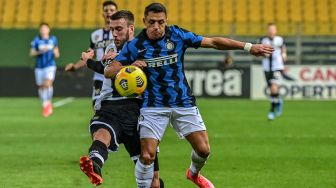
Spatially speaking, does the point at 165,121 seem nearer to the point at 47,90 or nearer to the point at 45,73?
the point at 47,90

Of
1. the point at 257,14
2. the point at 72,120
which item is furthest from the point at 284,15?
the point at 72,120

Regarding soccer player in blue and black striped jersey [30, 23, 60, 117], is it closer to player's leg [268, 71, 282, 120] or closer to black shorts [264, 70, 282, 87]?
black shorts [264, 70, 282, 87]

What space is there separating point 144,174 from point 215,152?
523 cm

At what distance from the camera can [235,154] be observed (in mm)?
13016

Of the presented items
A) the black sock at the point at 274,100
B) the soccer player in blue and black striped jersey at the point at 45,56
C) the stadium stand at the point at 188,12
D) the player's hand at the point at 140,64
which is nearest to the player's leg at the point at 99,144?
the player's hand at the point at 140,64

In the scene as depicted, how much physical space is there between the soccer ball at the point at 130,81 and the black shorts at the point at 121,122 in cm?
54

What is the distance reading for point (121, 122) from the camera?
8.46 metres

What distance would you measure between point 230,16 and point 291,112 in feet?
40.7

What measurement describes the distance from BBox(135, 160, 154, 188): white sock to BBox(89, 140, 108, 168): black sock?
378mm

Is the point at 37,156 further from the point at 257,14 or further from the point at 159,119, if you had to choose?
the point at 257,14

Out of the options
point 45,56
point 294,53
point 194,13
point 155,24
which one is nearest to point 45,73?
point 45,56

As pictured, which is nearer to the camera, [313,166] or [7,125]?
[313,166]

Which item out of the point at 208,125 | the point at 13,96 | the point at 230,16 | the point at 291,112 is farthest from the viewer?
the point at 230,16

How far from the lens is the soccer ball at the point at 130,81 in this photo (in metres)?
7.83
